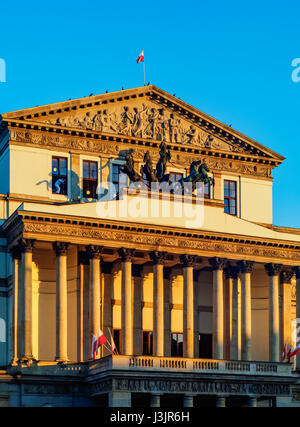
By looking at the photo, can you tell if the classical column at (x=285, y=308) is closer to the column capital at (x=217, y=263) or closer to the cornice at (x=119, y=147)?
the column capital at (x=217, y=263)

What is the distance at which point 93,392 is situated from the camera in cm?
5525

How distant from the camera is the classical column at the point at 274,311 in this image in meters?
62.0

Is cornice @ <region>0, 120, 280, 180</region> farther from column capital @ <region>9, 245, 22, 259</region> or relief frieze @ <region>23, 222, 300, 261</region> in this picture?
column capital @ <region>9, 245, 22, 259</region>

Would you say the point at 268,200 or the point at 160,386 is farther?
the point at 268,200

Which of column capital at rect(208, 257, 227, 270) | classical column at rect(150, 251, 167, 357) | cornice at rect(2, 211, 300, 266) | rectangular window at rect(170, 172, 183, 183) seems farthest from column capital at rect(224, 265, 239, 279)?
rectangular window at rect(170, 172, 183, 183)

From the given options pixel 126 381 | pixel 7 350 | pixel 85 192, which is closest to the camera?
pixel 126 381

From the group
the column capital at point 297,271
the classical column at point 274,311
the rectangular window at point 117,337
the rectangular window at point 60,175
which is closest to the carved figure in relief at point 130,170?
the rectangular window at point 60,175

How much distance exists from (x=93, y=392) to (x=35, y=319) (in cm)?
589

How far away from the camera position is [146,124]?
6569 cm

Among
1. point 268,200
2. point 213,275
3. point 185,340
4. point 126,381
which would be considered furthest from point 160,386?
point 268,200

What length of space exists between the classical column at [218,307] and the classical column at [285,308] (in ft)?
19.1

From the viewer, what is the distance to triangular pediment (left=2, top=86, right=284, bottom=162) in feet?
206
